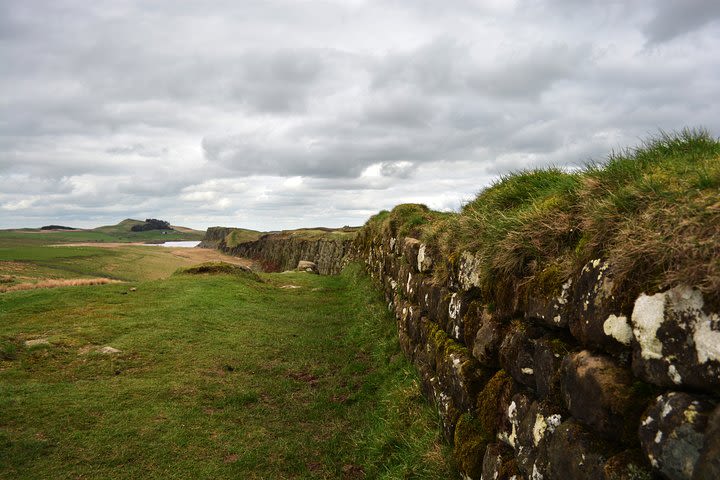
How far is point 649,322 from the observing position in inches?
114

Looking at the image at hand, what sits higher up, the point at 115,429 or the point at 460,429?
the point at 460,429

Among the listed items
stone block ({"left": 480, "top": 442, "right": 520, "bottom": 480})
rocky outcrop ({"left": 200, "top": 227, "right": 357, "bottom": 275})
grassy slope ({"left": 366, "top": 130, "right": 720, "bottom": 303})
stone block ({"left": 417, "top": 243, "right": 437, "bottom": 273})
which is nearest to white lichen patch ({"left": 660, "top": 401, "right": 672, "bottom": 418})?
grassy slope ({"left": 366, "top": 130, "right": 720, "bottom": 303})

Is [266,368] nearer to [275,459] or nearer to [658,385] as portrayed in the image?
[275,459]

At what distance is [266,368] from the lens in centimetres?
1108

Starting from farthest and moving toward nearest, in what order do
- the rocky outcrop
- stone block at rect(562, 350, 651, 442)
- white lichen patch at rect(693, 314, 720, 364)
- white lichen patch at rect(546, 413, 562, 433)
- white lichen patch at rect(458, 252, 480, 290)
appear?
the rocky outcrop, white lichen patch at rect(458, 252, 480, 290), white lichen patch at rect(546, 413, 562, 433), stone block at rect(562, 350, 651, 442), white lichen patch at rect(693, 314, 720, 364)

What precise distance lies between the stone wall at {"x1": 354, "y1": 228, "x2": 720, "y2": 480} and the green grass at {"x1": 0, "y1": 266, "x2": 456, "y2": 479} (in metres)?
1.31

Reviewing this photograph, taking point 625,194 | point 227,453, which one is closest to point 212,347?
point 227,453

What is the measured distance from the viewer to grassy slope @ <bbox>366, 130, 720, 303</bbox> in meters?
2.91

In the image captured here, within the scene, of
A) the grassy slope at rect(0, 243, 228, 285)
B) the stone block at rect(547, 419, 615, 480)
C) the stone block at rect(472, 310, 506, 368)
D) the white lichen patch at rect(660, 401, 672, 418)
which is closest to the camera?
the white lichen patch at rect(660, 401, 672, 418)

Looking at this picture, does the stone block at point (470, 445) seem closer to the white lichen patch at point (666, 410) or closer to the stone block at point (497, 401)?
the stone block at point (497, 401)

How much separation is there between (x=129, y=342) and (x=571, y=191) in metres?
11.7

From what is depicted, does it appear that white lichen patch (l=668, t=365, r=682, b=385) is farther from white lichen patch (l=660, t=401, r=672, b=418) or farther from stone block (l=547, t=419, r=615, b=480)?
stone block (l=547, t=419, r=615, b=480)

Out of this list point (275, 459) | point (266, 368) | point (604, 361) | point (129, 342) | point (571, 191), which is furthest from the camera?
point (129, 342)

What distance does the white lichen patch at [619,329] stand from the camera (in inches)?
124
